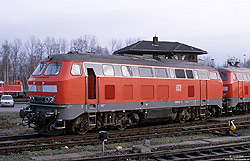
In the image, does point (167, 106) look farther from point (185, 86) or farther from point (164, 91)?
point (185, 86)

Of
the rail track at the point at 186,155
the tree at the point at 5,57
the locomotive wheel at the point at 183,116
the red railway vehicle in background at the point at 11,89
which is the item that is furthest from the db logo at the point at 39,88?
the tree at the point at 5,57

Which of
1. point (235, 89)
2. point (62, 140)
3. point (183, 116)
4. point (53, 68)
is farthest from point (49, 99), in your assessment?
point (235, 89)

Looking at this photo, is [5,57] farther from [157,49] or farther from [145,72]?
[145,72]


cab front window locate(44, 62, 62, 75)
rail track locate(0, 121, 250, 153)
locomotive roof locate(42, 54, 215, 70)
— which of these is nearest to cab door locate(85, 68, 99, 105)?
locomotive roof locate(42, 54, 215, 70)

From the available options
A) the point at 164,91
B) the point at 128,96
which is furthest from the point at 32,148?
the point at 164,91

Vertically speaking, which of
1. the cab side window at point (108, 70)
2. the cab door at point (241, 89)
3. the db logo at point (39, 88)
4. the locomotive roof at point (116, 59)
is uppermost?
the locomotive roof at point (116, 59)

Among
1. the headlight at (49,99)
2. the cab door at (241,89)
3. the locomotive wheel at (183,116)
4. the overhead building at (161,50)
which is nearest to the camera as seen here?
→ the headlight at (49,99)

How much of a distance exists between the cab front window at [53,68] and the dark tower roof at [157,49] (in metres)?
37.3

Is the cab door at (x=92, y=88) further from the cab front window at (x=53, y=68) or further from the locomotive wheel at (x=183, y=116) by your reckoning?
the locomotive wheel at (x=183, y=116)

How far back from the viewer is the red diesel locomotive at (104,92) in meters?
13.5

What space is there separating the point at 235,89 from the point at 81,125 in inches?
629

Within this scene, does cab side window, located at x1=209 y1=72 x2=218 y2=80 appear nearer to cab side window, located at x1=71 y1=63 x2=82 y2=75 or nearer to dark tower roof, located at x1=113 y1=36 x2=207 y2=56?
cab side window, located at x1=71 y1=63 x2=82 y2=75

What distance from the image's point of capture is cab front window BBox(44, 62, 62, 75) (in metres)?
13.8

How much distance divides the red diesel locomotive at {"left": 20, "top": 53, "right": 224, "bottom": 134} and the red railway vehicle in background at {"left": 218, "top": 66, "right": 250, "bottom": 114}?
6.17 meters
